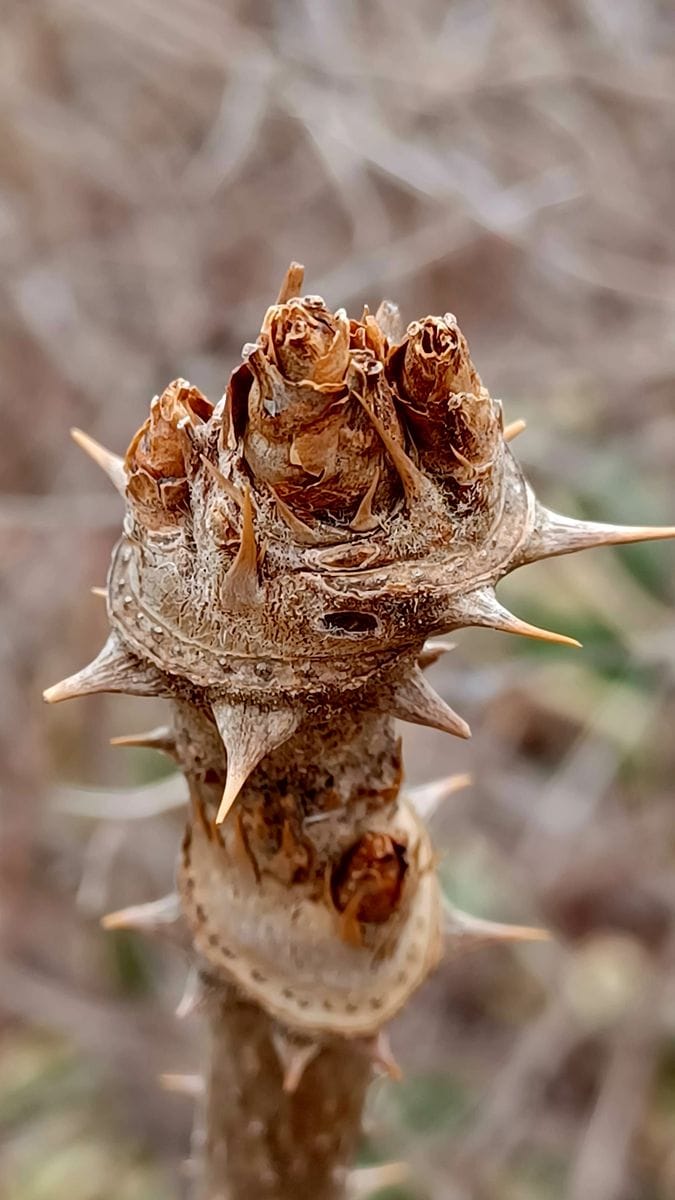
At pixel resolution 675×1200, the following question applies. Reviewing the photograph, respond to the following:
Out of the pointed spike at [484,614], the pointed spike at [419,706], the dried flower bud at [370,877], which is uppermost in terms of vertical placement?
the pointed spike at [484,614]

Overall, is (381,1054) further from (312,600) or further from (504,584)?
(504,584)

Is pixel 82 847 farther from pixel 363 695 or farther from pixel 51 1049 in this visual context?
pixel 363 695

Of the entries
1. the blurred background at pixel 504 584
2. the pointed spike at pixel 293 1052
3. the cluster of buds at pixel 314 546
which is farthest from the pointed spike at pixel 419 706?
the blurred background at pixel 504 584

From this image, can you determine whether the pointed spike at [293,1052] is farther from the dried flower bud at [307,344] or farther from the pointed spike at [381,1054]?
the dried flower bud at [307,344]

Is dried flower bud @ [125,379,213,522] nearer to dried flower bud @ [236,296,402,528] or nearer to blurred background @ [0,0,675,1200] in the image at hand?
dried flower bud @ [236,296,402,528]

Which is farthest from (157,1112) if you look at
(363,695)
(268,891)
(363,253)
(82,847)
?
(363,695)
